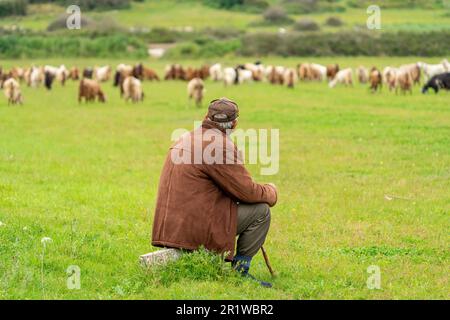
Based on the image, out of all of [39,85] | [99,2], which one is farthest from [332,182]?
[99,2]

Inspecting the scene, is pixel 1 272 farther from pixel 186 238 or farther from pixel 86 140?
pixel 86 140

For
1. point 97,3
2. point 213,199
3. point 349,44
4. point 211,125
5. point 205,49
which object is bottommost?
point 205,49

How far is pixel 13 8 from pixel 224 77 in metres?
35.2

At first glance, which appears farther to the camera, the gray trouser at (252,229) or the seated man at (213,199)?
the gray trouser at (252,229)

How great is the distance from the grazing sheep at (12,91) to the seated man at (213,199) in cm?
2084

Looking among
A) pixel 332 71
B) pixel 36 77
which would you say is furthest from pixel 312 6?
pixel 36 77

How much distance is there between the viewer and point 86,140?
1805cm

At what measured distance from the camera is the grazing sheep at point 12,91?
2691 cm

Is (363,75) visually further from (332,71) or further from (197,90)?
(197,90)

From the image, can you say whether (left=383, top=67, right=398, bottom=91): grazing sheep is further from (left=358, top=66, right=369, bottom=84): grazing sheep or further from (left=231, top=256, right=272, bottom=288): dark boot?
(left=231, top=256, right=272, bottom=288): dark boot

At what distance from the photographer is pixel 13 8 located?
6619 cm

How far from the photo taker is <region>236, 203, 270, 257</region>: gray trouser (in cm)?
715

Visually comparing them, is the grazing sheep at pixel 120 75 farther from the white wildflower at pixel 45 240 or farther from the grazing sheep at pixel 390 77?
the white wildflower at pixel 45 240

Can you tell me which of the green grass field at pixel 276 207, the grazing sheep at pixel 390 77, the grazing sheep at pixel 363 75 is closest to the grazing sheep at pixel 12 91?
the green grass field at pixel 276 207
